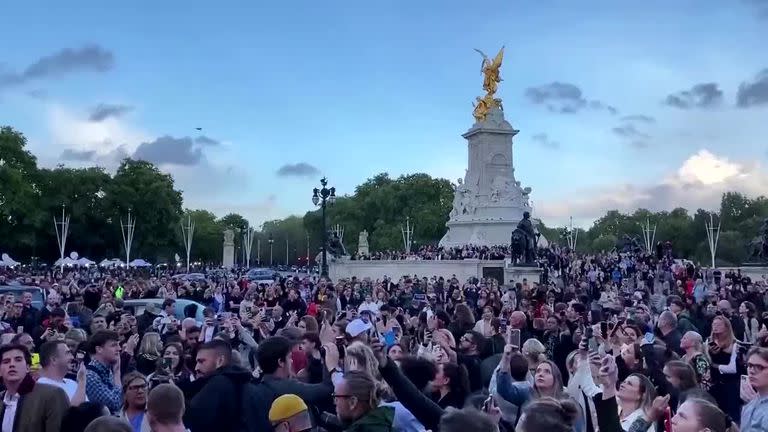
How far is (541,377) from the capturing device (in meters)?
6.22

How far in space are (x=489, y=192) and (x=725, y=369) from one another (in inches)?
2123

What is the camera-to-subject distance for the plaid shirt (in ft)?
20.7

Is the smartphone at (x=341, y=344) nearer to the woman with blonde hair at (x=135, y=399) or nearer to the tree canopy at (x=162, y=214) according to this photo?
the woman with blonde hair at (x=135, y=399)

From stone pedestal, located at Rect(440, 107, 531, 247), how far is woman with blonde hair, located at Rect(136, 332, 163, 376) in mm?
50598

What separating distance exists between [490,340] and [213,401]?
5.03 m

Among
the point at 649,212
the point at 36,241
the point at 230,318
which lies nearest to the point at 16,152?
the point at 36,241

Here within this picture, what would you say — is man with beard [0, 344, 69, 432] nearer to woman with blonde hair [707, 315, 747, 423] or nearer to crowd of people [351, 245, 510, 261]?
woman with blonde hair [707, 315, 747, 423]

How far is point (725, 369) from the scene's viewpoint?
25.3 ft

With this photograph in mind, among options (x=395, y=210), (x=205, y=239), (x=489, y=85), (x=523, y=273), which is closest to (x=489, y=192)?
(x=489, y=85)

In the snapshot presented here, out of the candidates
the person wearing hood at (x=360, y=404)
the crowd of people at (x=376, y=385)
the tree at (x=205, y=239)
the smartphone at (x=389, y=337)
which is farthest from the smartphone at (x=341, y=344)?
the tree at (x=205, y=239)

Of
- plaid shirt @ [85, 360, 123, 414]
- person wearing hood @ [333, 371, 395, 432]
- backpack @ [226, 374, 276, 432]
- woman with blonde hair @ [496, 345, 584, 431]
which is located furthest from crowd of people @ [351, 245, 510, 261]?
person wearing hood @ [333, 371, 395, 432]

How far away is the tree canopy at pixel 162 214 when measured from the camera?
74.6 meters

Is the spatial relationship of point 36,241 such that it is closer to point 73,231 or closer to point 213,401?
point 73,231

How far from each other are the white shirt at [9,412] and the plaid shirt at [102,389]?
626mm
